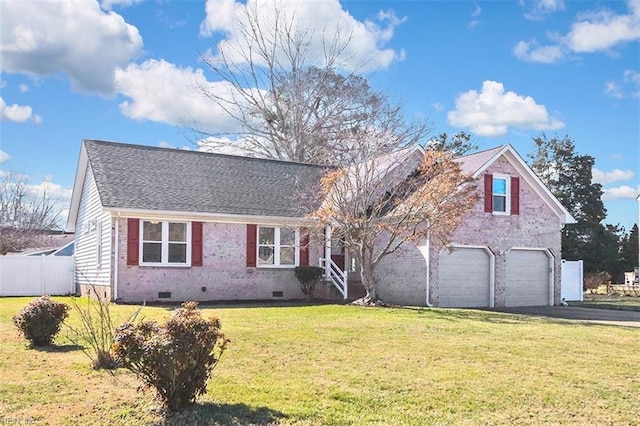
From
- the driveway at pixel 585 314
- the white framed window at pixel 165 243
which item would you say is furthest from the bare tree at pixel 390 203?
the white framed window at pixel 165 243

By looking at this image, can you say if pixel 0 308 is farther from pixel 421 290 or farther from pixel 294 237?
pixel 421 290

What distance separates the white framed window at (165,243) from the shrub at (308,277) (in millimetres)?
4084

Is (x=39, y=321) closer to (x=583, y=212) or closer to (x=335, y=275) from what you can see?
(x=335, y=275)

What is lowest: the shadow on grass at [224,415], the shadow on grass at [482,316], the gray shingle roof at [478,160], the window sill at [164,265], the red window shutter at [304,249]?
the shadow on grass at [482,316]

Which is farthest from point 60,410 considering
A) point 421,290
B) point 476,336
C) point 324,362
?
point 421,290

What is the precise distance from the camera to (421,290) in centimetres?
2122

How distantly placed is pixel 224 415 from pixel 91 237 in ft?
60.2

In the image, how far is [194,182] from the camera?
2283 centimetres

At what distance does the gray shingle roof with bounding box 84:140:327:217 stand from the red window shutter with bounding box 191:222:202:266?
682 millimetres

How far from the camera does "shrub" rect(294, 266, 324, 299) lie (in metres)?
22.3

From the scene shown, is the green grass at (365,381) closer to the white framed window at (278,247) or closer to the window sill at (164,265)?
the window sill at (164,265)

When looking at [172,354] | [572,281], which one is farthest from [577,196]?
[172,354]

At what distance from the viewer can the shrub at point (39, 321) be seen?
1042 cm

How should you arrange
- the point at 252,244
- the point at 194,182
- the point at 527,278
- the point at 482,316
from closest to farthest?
1. the point at 482,316
2. the point at 252,244
3. the point at 194,182
4. the point at 527,278
